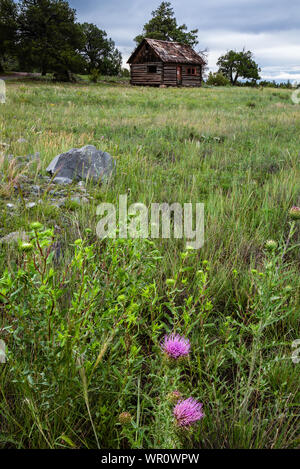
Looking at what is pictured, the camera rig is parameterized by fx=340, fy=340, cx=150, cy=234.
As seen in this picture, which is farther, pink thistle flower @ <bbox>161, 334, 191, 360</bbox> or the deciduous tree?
the deciduous tree

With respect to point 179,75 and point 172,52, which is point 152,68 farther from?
point 179,75

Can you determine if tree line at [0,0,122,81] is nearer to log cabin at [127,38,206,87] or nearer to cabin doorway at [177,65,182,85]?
log cabin at [127,38,206,87]

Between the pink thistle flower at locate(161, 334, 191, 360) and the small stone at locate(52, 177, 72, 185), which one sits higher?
the small stone at locate(52, 177, 72, 185)

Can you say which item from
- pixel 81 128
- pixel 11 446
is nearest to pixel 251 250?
pixel 11 446

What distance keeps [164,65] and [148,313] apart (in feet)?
126

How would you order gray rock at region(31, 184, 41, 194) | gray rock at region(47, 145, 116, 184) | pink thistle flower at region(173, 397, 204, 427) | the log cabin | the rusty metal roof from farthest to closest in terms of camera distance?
the log cabin
the rusty metal roof
gray rock at region(47, 145, 116, 184)
gray rock at region(31, 184, 41, 194)
pink thistle flower at region(173, 397, 204, 427)

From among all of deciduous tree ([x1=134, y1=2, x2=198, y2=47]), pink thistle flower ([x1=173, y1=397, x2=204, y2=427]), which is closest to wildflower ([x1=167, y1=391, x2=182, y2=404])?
pink thistle flower ([x1=173, y1=397, x2=204, y2=427])

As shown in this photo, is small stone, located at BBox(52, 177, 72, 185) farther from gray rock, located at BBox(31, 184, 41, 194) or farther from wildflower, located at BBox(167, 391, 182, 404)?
wildflower, located at BBox(167, 391, 182, 404)

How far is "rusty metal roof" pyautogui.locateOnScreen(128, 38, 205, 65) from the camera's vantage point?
35.2 meters

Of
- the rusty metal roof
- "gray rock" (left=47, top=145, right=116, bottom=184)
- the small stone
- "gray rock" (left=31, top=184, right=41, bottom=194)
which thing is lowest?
"gray rock" (left=31, top=184, right=41, bottom=194)

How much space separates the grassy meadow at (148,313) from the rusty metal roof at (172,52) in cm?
3279

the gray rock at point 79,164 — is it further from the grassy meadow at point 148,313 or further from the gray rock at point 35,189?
Answer: the gray rock at point 35,189

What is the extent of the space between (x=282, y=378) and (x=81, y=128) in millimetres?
7809

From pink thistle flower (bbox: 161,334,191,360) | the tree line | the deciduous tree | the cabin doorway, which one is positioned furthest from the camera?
the deciduous tree
